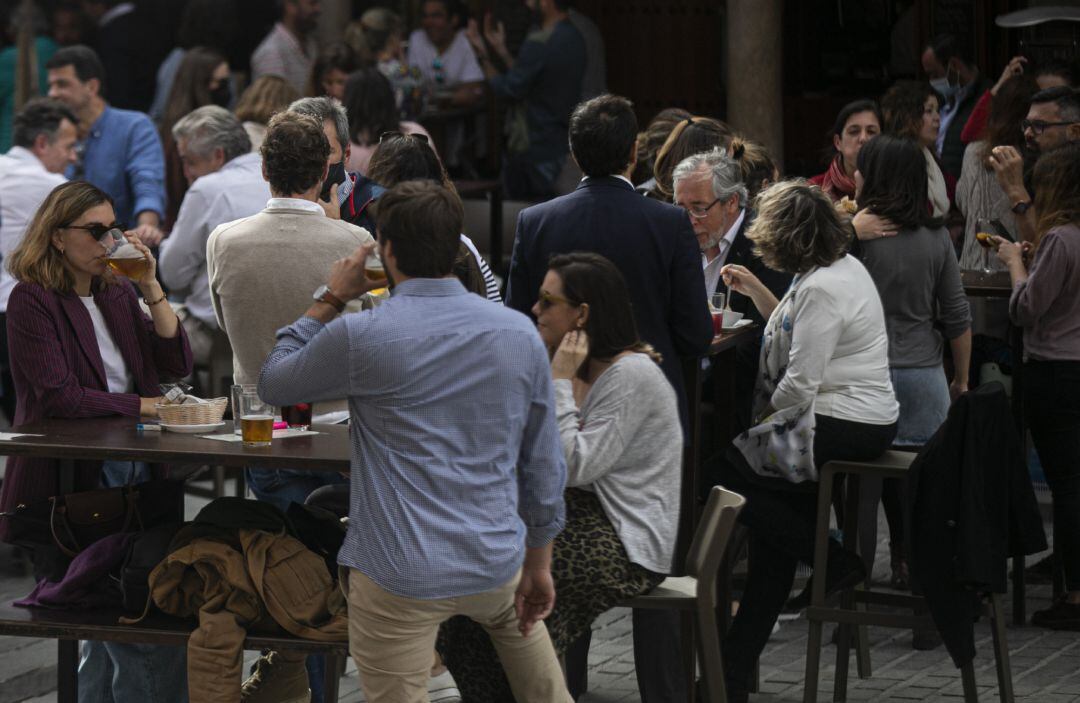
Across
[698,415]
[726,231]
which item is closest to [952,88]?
[726,231]

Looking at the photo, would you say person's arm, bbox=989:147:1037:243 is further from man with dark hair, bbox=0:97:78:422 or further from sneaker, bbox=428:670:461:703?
man with dark hair, bbox=0:97:78:422

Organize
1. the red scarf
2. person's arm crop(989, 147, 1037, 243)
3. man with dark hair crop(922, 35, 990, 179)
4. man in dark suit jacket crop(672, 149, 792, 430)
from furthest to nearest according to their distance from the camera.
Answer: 1. man with dark hair crop(922, 35, 990, 179)
2. the red scarf
3. person's arm crop(989, 147, 1037, 243)
4. man in dark suit jacket crop(672, 149, 792, 430)

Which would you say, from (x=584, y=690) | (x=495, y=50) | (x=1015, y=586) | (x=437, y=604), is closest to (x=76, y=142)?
(x=495, y=50)

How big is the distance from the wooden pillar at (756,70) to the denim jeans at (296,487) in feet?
19.4

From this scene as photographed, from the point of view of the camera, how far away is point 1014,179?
24.5ft

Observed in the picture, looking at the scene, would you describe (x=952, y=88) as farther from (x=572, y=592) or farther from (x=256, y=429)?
(x=256, y=429)

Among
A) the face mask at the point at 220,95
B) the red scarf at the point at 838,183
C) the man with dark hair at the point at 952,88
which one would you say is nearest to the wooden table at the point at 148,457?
the red scarf at the point at 838,183

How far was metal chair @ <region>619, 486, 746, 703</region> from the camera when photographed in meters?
4.52

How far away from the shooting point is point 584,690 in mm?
5867

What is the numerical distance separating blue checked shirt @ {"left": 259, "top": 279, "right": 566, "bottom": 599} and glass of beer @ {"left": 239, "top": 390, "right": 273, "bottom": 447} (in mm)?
602

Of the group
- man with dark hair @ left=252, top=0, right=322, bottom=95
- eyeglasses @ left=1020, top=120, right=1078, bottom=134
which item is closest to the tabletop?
eyeglasses @ left=1020, top=120, right=1078, bottom=134

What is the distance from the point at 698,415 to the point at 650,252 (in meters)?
0.62

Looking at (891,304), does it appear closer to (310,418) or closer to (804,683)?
(804,683)

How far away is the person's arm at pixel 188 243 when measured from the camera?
7.57 m
